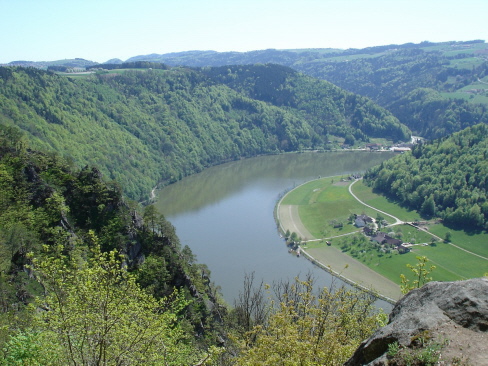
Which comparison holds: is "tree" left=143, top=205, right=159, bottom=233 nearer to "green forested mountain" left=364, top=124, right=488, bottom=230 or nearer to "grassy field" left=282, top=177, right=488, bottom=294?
"grassy field" left=282, top=177, right=488, bottom=294

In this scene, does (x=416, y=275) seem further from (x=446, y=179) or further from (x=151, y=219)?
(x=446, y=179)

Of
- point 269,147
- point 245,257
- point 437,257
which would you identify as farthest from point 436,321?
point 269,147

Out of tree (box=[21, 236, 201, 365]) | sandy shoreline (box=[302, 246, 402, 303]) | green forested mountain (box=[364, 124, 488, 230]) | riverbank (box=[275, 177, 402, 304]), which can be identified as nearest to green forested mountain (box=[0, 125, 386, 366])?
tree (box=[21, 236, 201, 365])

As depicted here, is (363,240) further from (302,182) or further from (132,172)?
(132,172)

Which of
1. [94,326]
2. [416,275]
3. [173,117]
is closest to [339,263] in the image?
[416,275]

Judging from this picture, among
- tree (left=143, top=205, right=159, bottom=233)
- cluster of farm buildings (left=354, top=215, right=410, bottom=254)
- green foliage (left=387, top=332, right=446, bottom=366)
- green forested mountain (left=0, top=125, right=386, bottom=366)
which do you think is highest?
green foliage (left=387, top=332, right=446, bottom=366)

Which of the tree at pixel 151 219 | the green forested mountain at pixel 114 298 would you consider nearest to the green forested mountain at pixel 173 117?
the green forested mountain at pixel 114 298
